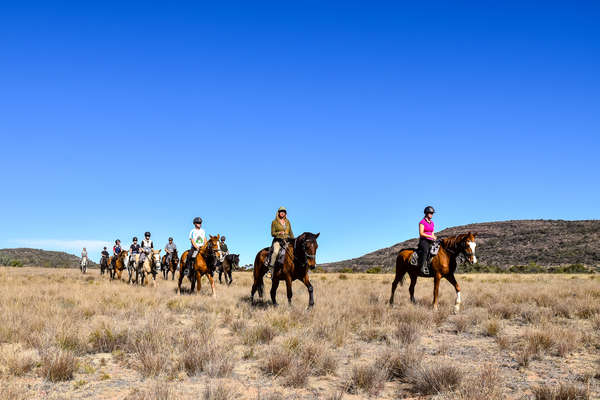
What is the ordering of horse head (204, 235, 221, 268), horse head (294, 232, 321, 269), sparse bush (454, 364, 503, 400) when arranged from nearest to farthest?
sparse bush (454, 364, 503, 400), horse head (294, 232, 321, 269), horse head (204, 235, 221, 268)

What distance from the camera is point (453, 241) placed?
14000 millimetres

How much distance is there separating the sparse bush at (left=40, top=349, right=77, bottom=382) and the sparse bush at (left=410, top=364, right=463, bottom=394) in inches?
204

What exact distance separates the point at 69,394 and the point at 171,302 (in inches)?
348

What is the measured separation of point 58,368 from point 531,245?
265 ft

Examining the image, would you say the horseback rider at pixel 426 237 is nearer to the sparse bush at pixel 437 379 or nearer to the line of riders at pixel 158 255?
the line of riders at pixel 158 255

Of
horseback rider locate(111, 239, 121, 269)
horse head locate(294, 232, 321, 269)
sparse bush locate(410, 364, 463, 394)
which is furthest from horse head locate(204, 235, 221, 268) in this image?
horseback rider locate(111, 239, 121, 269)

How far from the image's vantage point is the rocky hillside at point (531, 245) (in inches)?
2532

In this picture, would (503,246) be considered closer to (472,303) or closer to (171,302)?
(472,303)

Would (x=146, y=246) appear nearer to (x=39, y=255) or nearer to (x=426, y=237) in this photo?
(x=426, y=237)

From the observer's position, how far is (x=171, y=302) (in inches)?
573

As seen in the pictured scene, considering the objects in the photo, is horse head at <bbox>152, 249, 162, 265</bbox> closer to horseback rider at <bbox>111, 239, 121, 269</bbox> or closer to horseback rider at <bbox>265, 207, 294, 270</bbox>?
horseback rider at <bbox>111, 239, 121, 269</bbox>

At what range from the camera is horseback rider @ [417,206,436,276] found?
14008mm

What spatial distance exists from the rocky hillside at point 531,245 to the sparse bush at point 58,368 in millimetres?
61566

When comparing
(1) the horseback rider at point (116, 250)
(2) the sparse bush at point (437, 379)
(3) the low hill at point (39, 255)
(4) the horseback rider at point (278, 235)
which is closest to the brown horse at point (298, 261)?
(4) the horseback rider at point (278, 235)
